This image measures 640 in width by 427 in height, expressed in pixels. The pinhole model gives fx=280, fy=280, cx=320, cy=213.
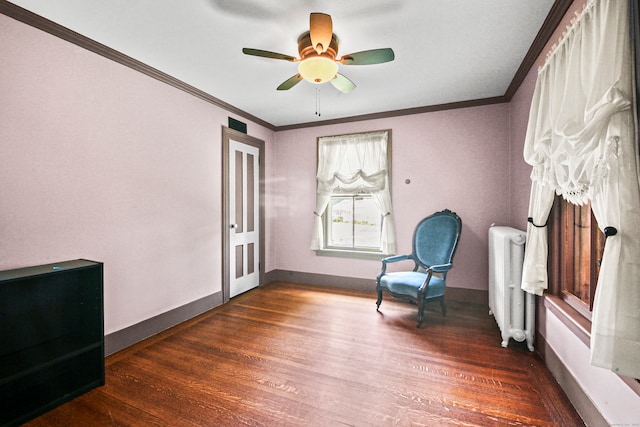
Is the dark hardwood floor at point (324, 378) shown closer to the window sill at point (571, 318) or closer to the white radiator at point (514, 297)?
the white radiator at point (514, 297)

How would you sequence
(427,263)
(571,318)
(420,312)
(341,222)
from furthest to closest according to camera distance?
(341,222), (427,263), (420,312), (571,318)

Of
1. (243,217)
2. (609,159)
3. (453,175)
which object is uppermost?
(453,175)

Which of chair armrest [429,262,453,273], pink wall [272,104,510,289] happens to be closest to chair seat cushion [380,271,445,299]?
chair armrest [429,262,453,273]

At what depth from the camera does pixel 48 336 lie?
6.66ft

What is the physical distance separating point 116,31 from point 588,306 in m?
4.07

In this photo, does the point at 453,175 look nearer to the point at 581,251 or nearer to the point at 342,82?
the point at 581,251

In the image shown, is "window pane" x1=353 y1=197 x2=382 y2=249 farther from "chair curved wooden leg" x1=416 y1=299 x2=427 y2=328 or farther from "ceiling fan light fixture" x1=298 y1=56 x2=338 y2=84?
"ceiling fan light fixture" x1=298 y1=56 x2=338 y2=84

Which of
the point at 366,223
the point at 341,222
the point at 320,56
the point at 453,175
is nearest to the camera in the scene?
the point at 320,56

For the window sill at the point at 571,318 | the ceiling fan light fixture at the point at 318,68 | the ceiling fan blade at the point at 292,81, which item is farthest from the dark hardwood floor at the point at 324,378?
the ceiling fan blade at the point at 292,81

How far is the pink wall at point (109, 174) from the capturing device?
2.04m

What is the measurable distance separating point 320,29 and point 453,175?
289 centimetres

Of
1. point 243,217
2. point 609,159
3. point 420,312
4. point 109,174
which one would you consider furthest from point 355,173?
point 609,159

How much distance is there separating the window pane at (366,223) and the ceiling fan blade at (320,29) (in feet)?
9.30

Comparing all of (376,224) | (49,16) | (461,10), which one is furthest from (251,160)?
(461,10)
